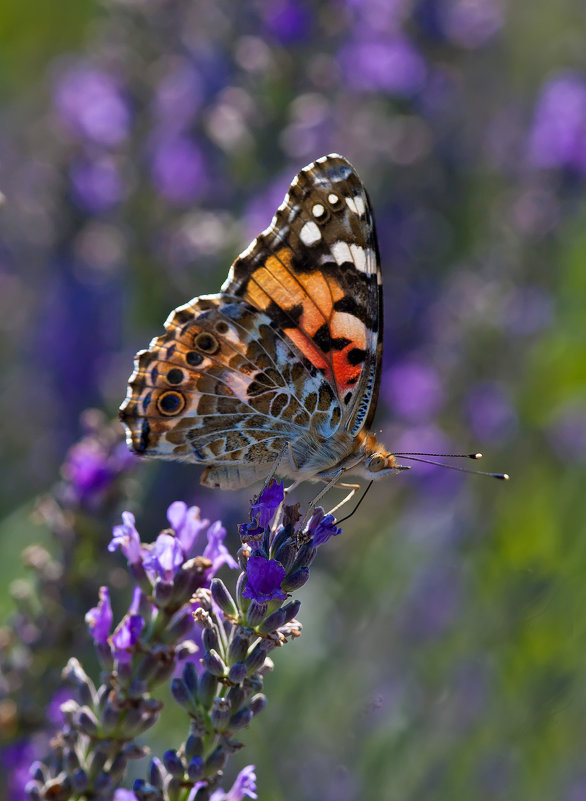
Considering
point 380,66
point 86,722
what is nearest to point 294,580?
point 86,722

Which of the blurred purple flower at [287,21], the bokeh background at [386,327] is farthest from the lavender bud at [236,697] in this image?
the blurred purple flower at [287,21]

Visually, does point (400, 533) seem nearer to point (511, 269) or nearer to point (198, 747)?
point (511, 269)

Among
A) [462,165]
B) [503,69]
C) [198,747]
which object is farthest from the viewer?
[503,69]

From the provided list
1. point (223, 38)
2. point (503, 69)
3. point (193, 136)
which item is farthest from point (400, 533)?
point (503, 69)

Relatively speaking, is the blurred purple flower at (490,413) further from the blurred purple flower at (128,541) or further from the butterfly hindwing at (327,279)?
the blurred purple flower at (128,541)

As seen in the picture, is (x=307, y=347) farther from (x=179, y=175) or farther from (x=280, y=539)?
(x=179, y=175)

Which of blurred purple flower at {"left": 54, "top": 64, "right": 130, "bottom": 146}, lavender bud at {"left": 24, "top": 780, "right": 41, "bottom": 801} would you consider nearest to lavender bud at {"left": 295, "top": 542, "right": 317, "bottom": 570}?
lavender bud at {"left": 24, "top": 780, "right": 41, "bottom": 801}
